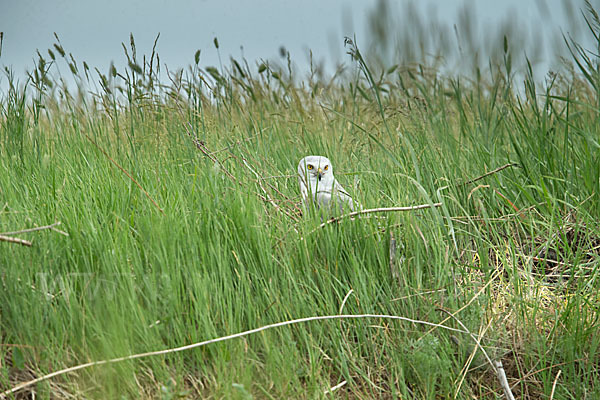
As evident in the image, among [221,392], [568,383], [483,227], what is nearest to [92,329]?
[221,392]

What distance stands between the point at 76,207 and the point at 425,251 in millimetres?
1470

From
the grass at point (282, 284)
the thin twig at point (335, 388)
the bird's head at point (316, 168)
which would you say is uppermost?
the bird's head at point (316, 168)

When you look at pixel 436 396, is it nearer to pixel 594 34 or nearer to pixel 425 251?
pixel 425 251

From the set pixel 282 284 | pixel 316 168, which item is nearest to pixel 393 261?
pixel 282 284

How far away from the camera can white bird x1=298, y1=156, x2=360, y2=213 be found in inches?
88.8

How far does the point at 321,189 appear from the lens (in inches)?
96.3

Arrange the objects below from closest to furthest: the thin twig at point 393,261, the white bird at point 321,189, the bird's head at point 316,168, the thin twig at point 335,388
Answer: the thin twig at point 335,388 < the thin twig at point 393,261 < the white bird at point 321,189 < the bird's head at point 316,168

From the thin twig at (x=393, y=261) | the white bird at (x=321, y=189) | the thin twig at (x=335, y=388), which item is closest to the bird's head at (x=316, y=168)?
the white bird at (x=321, y=189)

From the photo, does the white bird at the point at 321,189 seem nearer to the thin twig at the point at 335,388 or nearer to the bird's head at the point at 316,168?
the bird's head at the point at 316,168

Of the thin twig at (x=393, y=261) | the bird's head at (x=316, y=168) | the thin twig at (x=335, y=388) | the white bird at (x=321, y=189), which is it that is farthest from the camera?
the bird's head at (x=316, y=168)

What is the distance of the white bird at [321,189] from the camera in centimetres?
226

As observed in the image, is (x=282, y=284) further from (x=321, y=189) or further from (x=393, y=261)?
(x=321, y=189)

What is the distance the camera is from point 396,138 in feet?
11.3

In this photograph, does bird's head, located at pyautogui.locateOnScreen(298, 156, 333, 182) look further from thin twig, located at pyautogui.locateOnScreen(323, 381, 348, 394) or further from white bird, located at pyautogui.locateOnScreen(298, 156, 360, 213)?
thin twig, located at pyautogui.locateOnScreen(323, 381, 348, 394)
